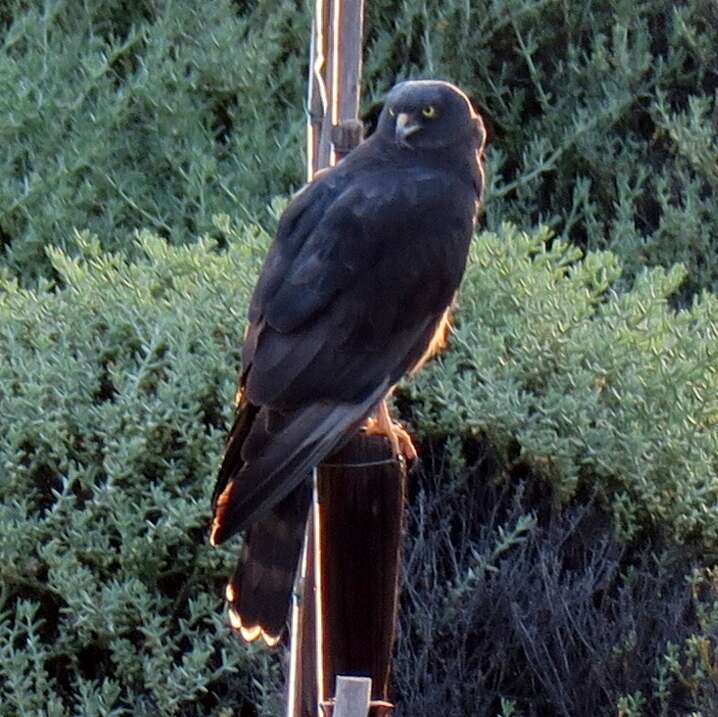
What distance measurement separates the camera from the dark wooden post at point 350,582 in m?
2.44

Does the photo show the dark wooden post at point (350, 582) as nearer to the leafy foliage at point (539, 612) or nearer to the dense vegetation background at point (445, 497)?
the dense vegetation background at point (445, 497)

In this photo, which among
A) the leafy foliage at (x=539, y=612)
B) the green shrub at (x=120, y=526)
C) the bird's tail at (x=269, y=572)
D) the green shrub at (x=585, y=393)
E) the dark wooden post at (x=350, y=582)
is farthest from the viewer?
the green shrub at (x=585, y=393)

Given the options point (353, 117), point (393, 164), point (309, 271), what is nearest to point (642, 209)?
point (393, 164)

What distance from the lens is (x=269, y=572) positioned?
2.69 meters

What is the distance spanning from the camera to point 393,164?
3.71 m

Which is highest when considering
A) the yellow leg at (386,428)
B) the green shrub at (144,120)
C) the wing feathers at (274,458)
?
the green shrub at (144,120)

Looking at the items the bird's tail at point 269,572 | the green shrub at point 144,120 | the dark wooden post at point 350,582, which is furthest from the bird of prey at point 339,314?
the green shrub at point 144,120

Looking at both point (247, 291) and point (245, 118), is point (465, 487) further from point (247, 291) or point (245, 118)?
point (245, 118)

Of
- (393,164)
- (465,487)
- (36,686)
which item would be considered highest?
(393,164)

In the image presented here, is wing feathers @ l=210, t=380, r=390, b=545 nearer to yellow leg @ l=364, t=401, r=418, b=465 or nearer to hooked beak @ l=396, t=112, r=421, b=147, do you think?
yellow leg @ l=364, t=401, r=418, b=465

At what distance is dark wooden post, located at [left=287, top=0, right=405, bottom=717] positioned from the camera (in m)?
2.44

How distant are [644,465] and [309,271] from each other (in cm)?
120

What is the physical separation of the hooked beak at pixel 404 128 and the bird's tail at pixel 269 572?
1227 mm

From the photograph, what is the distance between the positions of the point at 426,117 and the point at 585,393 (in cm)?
85
